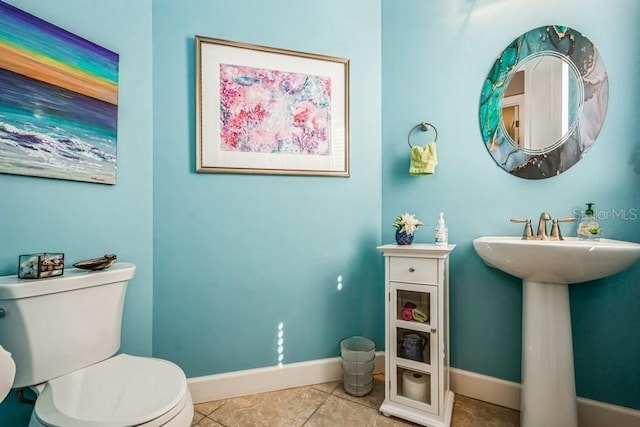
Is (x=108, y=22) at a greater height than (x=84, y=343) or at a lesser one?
greater

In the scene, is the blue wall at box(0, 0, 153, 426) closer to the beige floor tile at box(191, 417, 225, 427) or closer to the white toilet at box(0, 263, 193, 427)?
the white toilet at box(0, 263, 193, 427)

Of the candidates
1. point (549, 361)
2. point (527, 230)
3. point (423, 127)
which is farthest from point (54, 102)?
point (549, 361)

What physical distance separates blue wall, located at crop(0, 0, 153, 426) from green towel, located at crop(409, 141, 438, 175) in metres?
1.41

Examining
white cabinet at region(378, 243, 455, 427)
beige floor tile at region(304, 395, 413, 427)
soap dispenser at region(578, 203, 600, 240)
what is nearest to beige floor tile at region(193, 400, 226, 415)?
beige floor tile at region(304, 395, 413, 427)

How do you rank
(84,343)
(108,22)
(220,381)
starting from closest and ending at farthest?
1. (84,343)
2. (108,22)
3. (220,381)

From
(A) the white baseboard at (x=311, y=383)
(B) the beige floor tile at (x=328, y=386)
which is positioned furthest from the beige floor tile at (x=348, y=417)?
(A) the white baseboard at (x=311, y=383)

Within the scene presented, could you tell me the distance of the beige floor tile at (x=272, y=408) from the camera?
4.77ft

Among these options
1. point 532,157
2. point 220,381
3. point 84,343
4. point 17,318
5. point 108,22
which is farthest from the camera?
point 220,381

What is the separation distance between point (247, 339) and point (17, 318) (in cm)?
99

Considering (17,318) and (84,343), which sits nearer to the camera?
(17,318)

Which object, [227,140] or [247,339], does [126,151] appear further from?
[247,339]

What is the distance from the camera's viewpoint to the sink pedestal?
1.25 m

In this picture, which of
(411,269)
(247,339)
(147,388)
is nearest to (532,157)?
(411,269)

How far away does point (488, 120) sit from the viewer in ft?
5.39
